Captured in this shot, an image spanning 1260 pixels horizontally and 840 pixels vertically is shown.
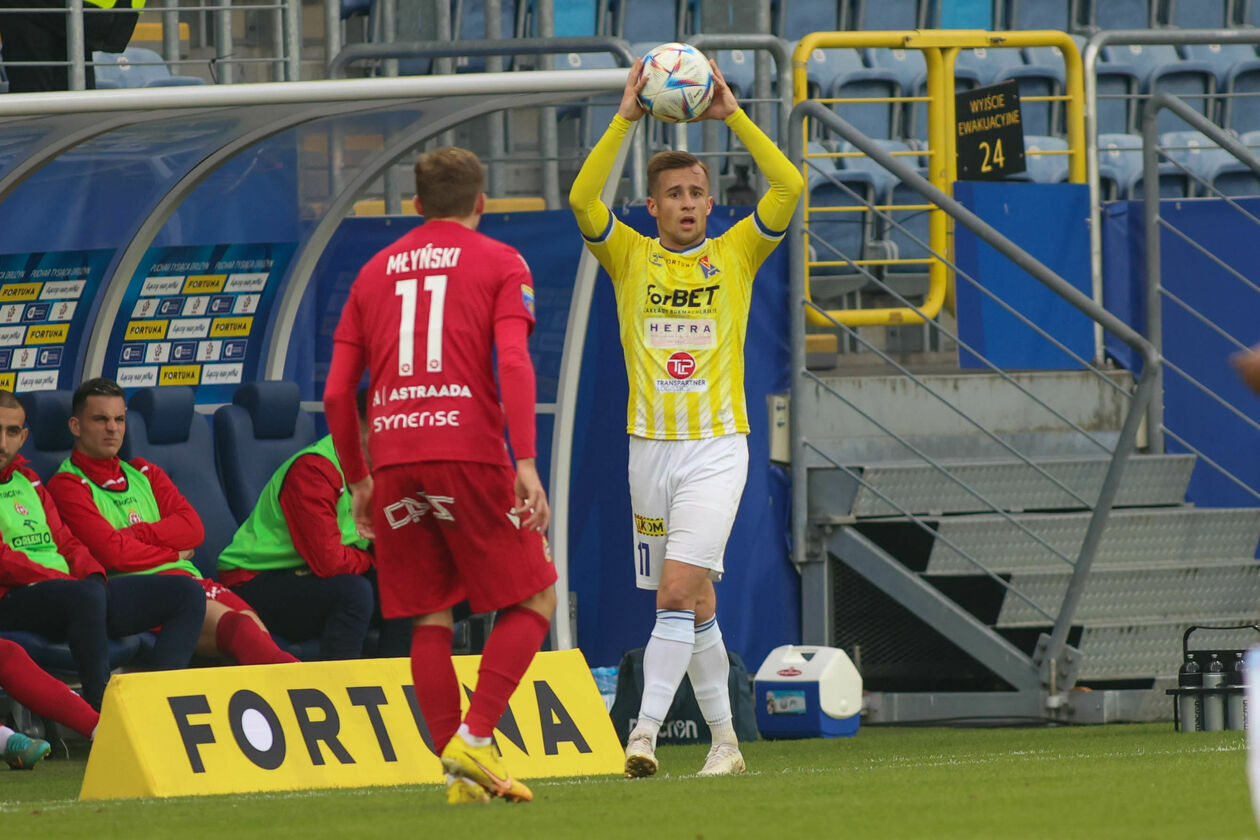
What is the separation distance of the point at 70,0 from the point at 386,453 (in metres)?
4.69

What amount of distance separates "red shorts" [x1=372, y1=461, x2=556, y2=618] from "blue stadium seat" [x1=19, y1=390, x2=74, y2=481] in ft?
11.4

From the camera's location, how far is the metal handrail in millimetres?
8617

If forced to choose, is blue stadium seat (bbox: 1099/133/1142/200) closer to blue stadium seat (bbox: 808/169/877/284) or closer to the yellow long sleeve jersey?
blue stadium seat (bbox: 808/169/877/284)

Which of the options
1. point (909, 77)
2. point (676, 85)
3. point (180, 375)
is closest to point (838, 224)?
point (909, 77)

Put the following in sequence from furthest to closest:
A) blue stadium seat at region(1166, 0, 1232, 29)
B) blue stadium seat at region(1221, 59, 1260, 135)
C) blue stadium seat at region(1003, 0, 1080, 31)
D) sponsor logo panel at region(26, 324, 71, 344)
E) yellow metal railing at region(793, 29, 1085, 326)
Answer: blue stadium seat at region(1166, 0, 1232, 29) < blue stadium seat at region(1003, 0, 1080, 31) < blue stadium seat at region(1221, 59, 1260, 135) < yellow metal railing at region(793, 29, 1085, 326) < sponsor logo panel at region(26, 324, 71, 344)

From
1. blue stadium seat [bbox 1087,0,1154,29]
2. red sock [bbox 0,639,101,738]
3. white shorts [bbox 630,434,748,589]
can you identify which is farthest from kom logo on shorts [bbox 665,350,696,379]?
blue stadium seat [bbox 1087,0,1154,29]

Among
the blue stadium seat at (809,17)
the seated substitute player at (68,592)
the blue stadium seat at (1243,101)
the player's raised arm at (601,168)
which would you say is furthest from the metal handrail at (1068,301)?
the blue stadium seat at (1243,101)

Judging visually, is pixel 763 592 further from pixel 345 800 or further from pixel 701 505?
pixel 345 800

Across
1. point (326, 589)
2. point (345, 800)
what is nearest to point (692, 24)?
point (326, 589)

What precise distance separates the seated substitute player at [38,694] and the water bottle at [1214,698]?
4045mm

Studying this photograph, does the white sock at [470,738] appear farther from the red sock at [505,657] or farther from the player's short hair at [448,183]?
the player's short hair at [448,183]

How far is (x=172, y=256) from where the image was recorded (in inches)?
372

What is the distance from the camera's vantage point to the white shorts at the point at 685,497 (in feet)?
20.1

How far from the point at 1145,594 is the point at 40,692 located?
4930mm
